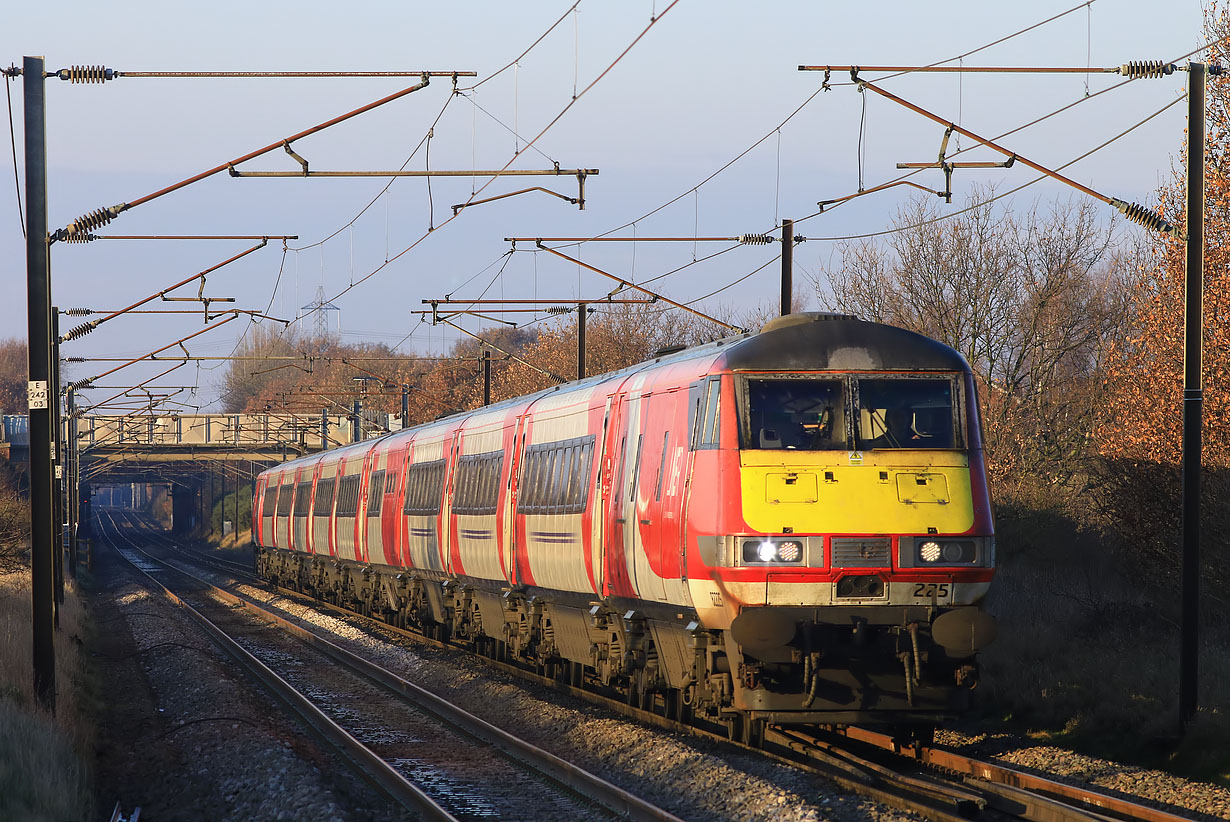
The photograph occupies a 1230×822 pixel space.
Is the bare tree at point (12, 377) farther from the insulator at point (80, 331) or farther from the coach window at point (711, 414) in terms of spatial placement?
the coach window at point (711, 414)

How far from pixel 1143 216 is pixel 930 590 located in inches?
183

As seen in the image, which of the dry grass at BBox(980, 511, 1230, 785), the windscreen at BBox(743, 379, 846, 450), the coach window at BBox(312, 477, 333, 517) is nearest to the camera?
the windscreen at BBox(743, 379, 846, 450)

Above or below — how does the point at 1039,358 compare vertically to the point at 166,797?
above

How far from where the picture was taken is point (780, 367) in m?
12.0

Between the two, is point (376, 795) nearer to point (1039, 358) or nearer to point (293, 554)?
point (1039, 358)

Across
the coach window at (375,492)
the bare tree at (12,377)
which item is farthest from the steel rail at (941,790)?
the bare tree at (12,377)

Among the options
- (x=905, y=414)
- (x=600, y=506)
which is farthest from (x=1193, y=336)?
(x=600, y=506)

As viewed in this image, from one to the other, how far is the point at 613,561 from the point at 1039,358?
1981 cm

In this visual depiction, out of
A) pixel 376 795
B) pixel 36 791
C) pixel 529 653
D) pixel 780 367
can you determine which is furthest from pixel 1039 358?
pixel 36 791

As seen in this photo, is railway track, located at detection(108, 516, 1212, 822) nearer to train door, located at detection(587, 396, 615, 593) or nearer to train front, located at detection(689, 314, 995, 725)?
train front, located at detection(689, 314, 995, 725)

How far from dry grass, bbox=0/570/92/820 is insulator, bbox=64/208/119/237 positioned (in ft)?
16.6

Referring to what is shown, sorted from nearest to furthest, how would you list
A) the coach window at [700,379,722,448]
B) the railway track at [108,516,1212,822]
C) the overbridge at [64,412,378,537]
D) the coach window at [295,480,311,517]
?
the railway track at [108,516,1212,822], the coach window at [700,379,722,448], the coach window at [295,480,311,517], the overbridge at [64,412,378,537]

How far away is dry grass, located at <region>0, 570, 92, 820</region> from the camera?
998cm

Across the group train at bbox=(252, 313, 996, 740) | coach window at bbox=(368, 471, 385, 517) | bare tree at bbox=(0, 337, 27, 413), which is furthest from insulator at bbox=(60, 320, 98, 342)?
bare tree at bbox=(0, 337, 27, 413)
